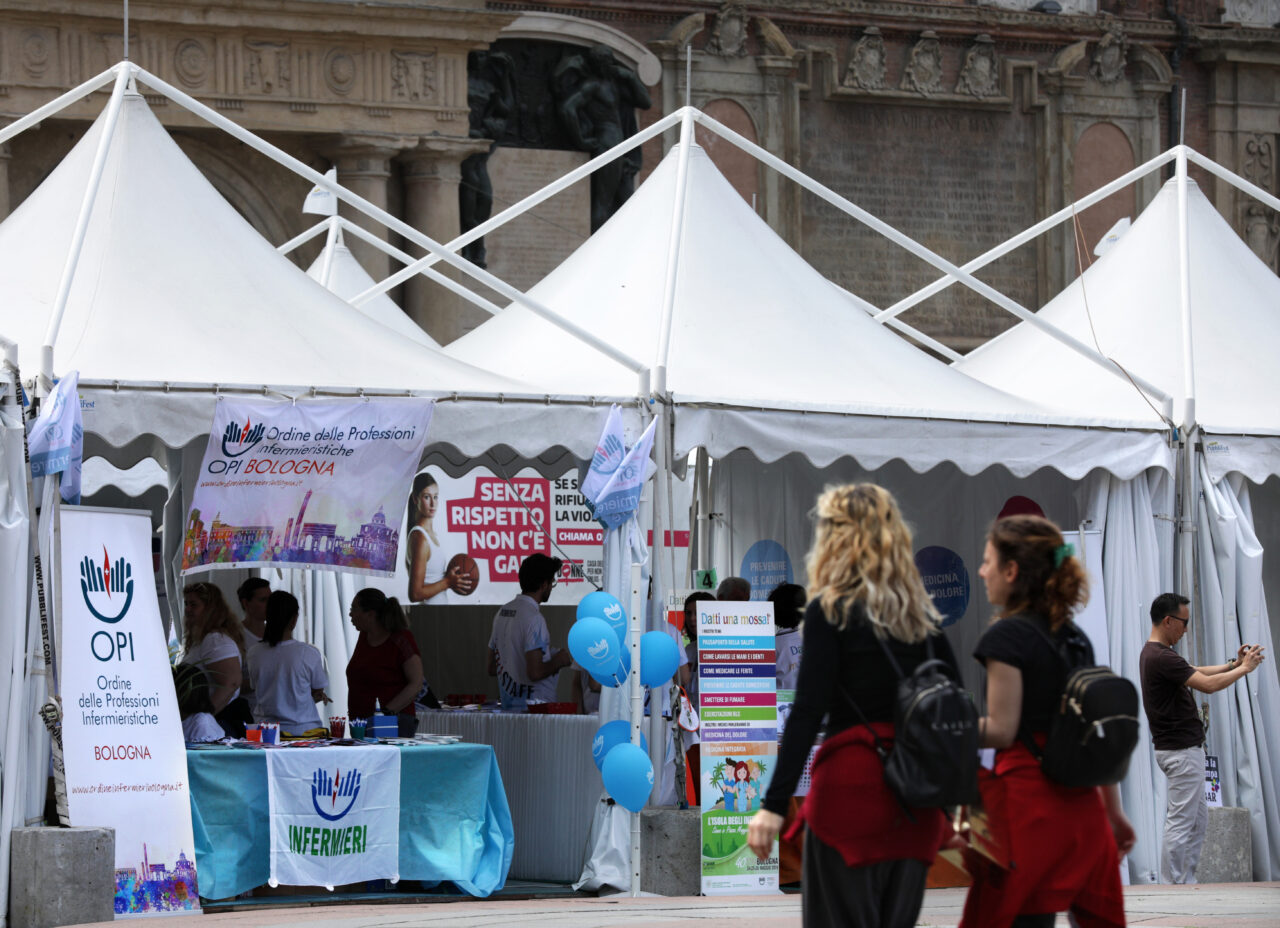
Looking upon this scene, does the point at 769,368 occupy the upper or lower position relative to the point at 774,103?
lower

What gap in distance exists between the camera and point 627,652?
373 inches

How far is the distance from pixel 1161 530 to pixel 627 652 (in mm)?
3323

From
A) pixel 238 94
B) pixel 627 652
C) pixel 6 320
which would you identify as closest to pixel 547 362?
pixel 627 652

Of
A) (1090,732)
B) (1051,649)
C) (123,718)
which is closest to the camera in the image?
(1090,732)

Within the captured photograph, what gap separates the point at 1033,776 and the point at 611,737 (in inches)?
199

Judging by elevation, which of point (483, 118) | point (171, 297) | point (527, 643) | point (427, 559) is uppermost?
point (483, 118)

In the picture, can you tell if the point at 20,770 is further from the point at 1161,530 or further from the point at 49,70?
the point at 49,70

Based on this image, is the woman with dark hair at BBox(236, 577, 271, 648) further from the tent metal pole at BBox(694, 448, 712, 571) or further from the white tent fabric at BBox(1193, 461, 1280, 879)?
the white tent fabric at BBox(1193, 461, 1280, 879)

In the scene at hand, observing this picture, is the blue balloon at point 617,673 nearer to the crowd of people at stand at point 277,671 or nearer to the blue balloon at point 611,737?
the blue balloon at point 611,737

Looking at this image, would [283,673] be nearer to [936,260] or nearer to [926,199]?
[936,260]

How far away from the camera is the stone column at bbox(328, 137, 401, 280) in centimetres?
1925

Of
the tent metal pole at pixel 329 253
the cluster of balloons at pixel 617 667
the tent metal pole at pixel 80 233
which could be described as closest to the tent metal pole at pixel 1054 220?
the cluster of balloons at pixel 617 667

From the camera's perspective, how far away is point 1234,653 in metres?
11.0

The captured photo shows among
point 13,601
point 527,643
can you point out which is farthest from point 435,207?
point 13,601
